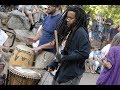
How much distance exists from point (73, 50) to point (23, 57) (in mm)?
1862

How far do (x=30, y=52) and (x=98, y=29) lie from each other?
6.62 meters

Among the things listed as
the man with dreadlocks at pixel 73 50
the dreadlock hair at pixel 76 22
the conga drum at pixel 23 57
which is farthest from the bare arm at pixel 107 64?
the conga drum at pixel 23 57

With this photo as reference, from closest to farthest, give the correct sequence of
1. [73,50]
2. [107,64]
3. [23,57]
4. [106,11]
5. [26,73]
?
[73,50] → [107,64] → [26,73] → [23,57] → [106,11]

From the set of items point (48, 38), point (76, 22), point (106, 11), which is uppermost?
point (76, 22)

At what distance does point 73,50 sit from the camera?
459 cm

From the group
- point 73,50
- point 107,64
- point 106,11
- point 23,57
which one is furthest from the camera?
point 106,11

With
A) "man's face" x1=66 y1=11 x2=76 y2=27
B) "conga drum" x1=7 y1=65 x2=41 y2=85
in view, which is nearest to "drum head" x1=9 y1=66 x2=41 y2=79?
"conga drum" x1=7 y1=65 x2=41 y2=85

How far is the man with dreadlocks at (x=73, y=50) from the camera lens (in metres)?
4.55

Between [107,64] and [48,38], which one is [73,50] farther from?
[48,38]

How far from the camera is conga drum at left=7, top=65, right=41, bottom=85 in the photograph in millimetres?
5531

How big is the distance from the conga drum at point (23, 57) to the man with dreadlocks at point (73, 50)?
1.52 m

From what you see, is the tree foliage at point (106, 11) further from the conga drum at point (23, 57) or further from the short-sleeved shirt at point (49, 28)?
the short-sleeved shirt at point (49, 28)

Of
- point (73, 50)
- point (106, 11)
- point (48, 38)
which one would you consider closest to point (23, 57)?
point (48, 38)
